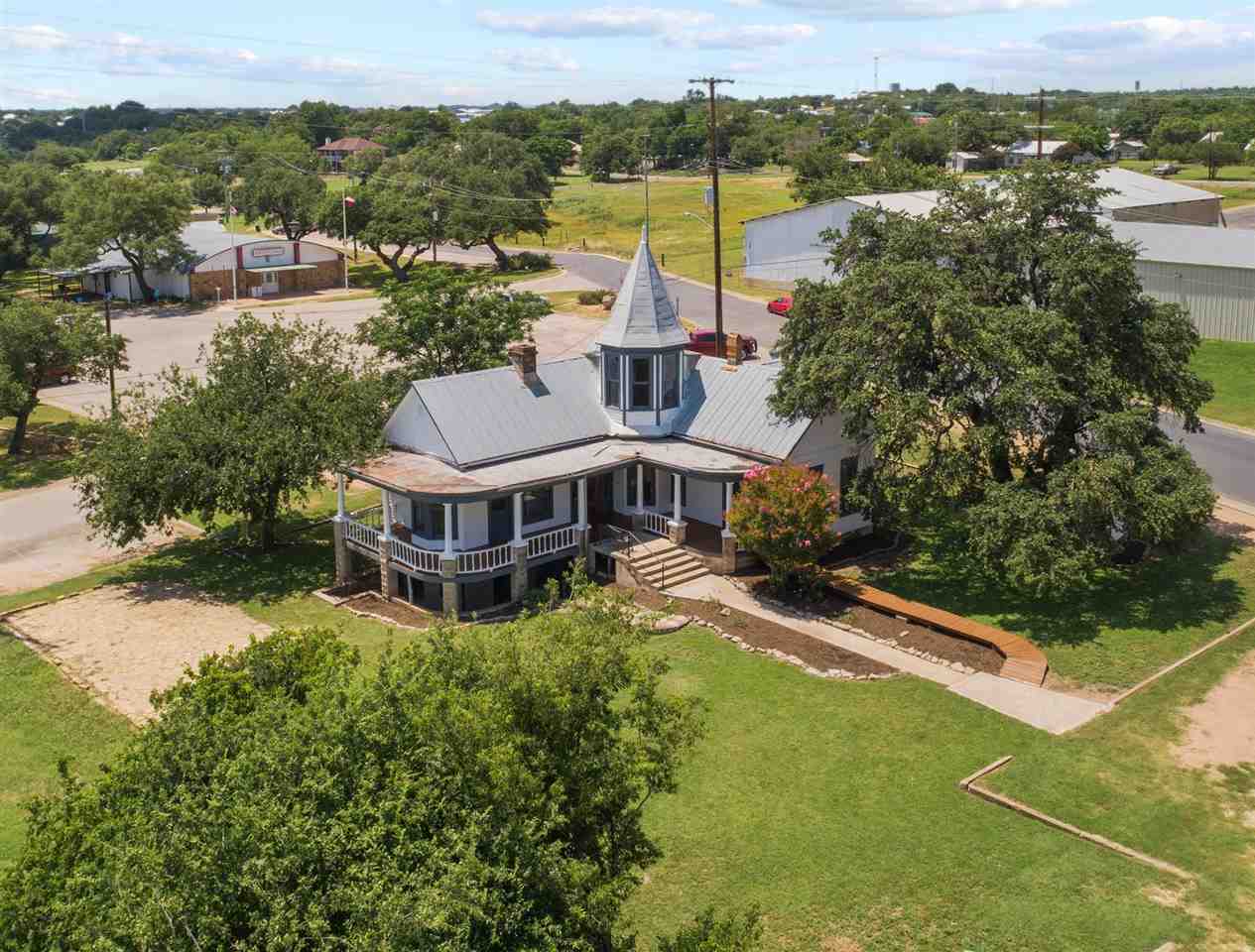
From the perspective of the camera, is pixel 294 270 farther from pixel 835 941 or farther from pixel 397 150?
pixel 397 150

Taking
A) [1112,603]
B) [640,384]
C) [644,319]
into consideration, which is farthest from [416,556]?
[1112,603]

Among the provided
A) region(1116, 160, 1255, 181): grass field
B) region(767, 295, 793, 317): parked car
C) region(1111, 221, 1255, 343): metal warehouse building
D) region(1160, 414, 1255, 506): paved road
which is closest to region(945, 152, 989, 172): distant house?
region(1116, 160, 1255, 181): grass field

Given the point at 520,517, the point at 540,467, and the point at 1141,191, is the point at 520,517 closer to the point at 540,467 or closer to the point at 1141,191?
the point at 540,467

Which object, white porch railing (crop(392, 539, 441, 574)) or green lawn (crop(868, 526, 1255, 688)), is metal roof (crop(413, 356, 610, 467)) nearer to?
white porch railing (crop(392, 539, 441, 574))

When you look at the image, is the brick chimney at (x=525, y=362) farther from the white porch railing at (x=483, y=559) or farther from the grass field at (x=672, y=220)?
the grass field at (x=672, y=220)

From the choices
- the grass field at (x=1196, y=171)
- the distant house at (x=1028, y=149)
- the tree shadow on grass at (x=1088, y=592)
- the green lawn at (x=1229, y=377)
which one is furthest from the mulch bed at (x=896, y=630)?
the distant house at (x=1028, y=149)

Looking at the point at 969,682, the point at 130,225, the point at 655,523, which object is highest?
the point at 130,225
